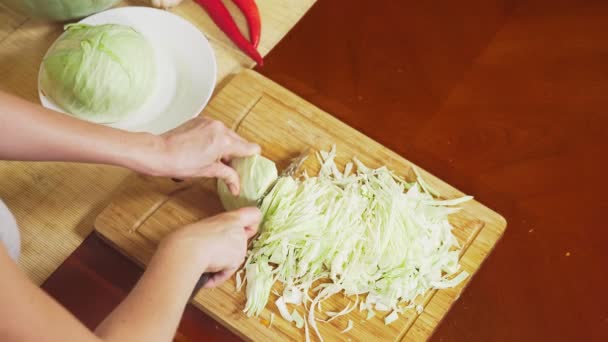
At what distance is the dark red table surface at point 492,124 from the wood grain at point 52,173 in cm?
5

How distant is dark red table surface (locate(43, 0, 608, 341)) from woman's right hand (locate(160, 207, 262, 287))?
0.21 meters

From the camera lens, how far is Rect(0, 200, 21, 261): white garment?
1.43 m

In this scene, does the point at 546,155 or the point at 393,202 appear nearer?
the point at 393,202

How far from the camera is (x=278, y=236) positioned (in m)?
1.45

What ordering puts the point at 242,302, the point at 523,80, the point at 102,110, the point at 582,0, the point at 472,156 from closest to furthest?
the point at 242,302, the point at 102,110, the point at 472,156, the point at 523,80, the point at 582,0

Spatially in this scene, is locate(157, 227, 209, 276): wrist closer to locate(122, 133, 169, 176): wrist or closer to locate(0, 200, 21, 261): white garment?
locate(122, 133, 169, 176): wrist

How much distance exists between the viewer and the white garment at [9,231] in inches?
56.4

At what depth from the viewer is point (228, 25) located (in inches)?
70.2

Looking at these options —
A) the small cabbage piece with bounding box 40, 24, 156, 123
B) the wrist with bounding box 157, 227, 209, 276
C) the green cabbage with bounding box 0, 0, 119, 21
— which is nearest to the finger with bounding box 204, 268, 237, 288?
the wrist with bounding box 157, 227, 209, 276

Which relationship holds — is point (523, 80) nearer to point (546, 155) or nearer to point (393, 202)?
point (546, 155)

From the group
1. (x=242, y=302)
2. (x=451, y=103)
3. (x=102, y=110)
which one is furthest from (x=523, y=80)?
(x=102, y=110)

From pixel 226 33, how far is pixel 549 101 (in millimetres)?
956

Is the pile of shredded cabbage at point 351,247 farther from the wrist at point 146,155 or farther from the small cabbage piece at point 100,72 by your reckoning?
the small cabbage piece at point 100,72

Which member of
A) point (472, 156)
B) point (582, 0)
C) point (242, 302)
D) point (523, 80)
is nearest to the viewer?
point (242, 302)
